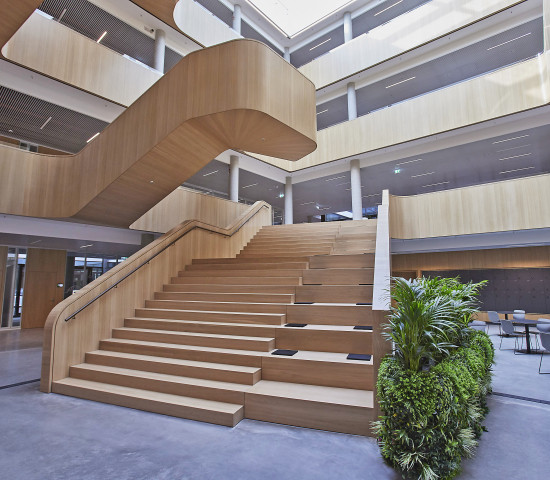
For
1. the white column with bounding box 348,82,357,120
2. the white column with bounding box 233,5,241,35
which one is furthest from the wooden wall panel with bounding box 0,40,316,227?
the white column with bounding box 233,5,241,35

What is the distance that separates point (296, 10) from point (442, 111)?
8.33 m

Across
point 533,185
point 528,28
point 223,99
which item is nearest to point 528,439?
point 223,99

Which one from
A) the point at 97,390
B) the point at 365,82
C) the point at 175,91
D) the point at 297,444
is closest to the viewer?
the point at 297,444

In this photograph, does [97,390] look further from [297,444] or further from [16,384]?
[297,444]

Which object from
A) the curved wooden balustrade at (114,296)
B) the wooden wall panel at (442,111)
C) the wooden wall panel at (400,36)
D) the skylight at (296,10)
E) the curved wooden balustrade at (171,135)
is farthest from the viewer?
the skylight at (296,10)

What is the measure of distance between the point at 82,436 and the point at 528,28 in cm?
1494

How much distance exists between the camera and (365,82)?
1348 centimetres

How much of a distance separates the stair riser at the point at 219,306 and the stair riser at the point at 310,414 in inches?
66.6

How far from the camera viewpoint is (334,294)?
5.28 meters

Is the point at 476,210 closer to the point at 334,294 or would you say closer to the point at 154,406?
the point at 334,294

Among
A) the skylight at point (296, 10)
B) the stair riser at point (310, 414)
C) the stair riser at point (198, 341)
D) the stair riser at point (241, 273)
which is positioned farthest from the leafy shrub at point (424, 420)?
the skylight at point (296, 10)

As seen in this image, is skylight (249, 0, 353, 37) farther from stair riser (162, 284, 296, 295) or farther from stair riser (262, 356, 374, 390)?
stair riser (262, 356, 374, 390)

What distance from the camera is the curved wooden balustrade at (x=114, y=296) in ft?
15.2

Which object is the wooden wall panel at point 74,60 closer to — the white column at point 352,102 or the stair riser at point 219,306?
the stair riser at point 219,306
